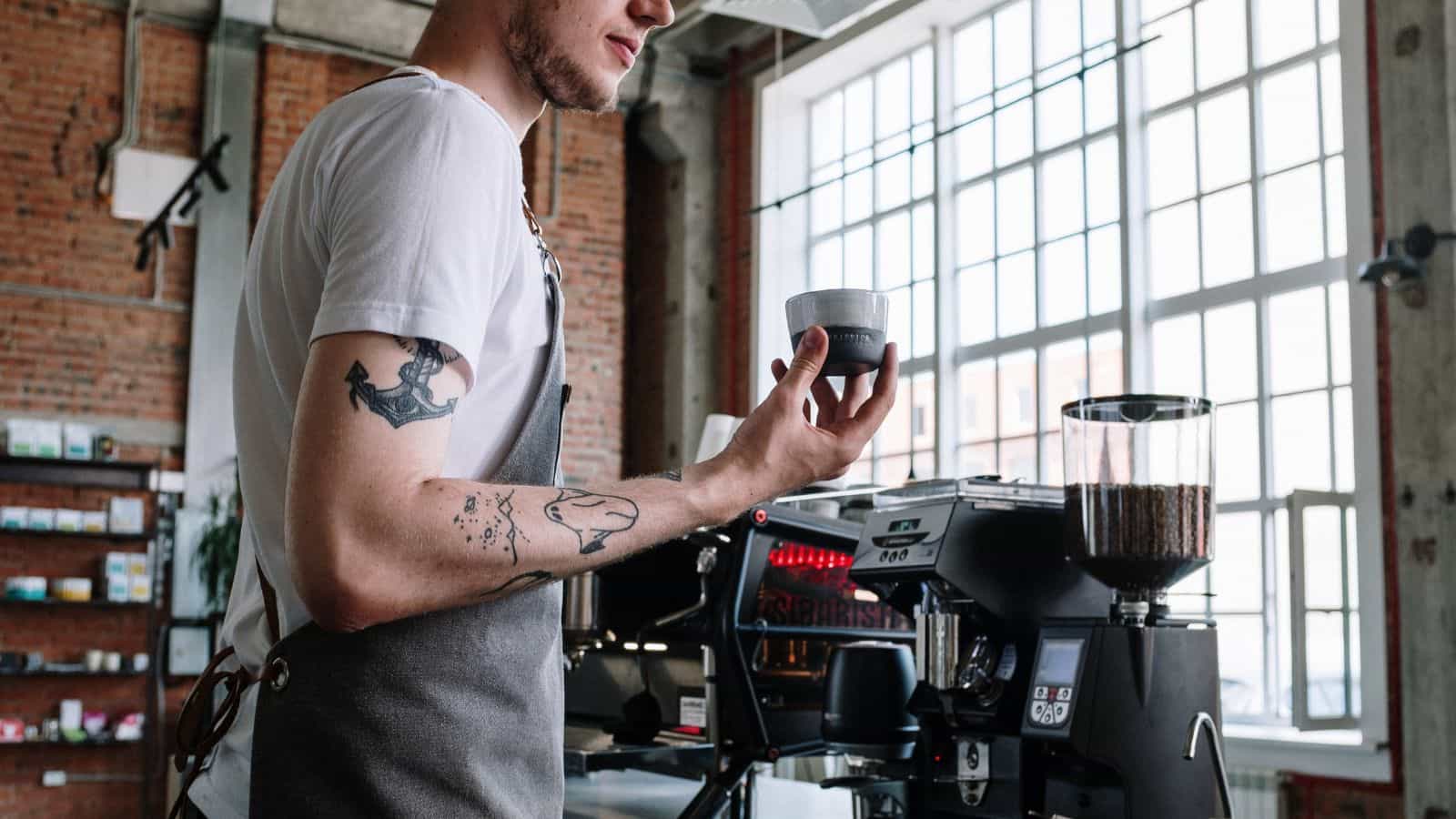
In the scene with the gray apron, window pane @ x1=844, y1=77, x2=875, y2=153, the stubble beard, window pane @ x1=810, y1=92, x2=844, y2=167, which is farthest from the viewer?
window pane @ x1=810, y1=92, x2=844, y2=167

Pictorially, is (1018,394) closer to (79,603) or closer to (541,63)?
(79,603)

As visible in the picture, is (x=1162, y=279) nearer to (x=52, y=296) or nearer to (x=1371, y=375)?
(x=1371, y=375)

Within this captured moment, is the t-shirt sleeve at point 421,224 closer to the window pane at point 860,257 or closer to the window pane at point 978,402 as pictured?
the window pane at point 978,402

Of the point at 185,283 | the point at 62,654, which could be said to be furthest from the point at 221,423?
the point at 62,654

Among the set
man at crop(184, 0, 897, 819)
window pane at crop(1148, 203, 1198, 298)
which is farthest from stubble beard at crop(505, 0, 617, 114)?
window pane at crop(1148, 203, 1198, 298)

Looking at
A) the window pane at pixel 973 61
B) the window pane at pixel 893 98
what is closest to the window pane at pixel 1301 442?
the window pane at pixel 973 61

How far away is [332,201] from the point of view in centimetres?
94

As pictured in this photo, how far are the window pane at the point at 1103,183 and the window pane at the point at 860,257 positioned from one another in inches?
63.3

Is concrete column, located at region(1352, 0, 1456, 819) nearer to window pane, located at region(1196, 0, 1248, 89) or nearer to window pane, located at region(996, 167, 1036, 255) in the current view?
window pane, located at region(1196, 0, 1248, 89)

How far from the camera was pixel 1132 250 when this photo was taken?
6.15m

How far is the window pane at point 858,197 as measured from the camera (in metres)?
7.95

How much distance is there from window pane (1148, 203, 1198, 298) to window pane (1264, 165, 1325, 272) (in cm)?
38

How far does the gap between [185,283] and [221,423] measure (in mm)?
874

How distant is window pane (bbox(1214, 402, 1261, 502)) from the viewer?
5590mm
